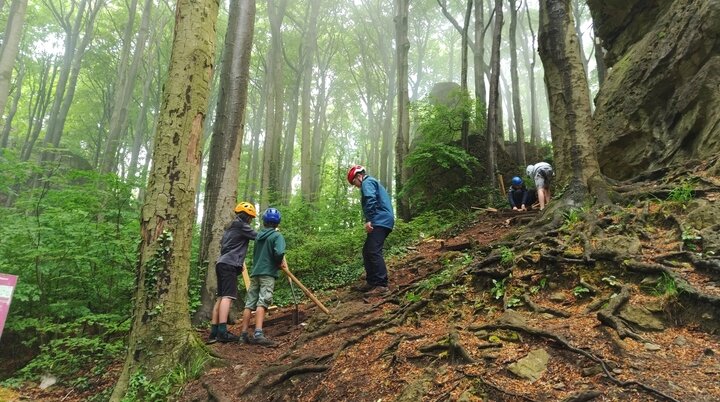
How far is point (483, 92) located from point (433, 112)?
4331mm

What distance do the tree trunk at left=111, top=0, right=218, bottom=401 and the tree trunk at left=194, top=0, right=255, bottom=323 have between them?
7.92 feet

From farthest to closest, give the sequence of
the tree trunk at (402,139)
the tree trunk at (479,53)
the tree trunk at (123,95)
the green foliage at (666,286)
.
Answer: the tree trunk at (123,95), the tree trunk at (479,53), the tree trunk at (402,139), the green foliage at (666,286)

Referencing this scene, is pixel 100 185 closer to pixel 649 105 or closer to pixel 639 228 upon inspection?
pixel 639 228

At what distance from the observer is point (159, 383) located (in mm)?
3980

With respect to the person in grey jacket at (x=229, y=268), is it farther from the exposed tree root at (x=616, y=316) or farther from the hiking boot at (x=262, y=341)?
the exposed tree root at (x=616, y=316)

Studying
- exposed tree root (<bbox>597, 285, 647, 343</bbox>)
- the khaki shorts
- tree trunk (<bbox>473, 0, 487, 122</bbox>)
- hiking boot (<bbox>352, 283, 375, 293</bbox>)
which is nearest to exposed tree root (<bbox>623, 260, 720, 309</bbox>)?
exposed tree root (<bbox>597, 285, 647, 343</bbox>)

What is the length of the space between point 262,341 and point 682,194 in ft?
17.7

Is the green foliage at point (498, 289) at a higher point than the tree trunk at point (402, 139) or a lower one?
lower

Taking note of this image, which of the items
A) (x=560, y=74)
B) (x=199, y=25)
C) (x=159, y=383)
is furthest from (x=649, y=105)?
(x=159, y=383)

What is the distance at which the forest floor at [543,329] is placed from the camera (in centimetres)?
264

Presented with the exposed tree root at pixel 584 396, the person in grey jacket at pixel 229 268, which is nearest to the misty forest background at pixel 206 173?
the person in grey jacket at pixel 229 268

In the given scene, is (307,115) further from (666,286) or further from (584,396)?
(584,396)

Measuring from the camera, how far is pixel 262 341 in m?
5.19

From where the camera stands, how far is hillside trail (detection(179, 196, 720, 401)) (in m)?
2.57
